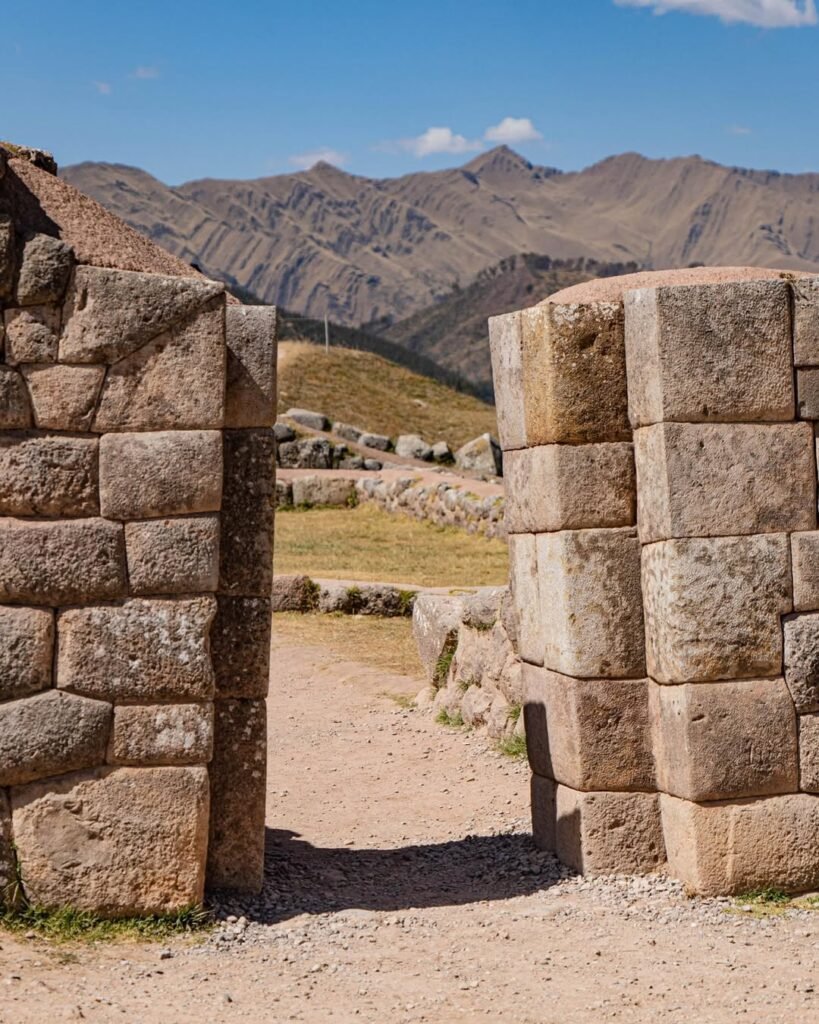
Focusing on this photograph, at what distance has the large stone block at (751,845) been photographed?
22.3ft

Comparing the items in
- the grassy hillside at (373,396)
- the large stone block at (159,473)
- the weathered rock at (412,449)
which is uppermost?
the grassy hillside at (373,396)

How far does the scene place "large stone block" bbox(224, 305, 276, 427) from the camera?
6.49m

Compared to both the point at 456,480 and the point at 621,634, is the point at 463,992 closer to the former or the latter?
the point at 621,634

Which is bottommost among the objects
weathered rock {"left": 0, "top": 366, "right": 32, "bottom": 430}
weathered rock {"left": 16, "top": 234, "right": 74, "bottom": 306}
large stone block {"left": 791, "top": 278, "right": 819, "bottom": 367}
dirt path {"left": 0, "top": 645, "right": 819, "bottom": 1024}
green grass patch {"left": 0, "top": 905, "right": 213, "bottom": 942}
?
dirt path {"left": 0, "top": 645, "right": 819, "bottom": 1024}

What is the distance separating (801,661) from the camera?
22.4 feet

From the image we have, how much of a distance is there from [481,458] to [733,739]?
28944 millimetres

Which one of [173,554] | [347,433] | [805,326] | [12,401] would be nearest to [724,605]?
[805,326]

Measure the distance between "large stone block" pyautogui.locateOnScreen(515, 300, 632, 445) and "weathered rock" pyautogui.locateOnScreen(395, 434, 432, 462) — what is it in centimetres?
3053

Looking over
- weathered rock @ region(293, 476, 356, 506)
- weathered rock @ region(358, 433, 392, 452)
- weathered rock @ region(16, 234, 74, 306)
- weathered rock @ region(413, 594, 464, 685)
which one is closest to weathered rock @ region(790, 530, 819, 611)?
weathered rock @ region(16, 234, 74, 306)

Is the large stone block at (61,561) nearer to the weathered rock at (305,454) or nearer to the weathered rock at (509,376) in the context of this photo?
the weathered rock at (509,376)

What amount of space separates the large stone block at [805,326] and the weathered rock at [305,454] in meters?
27.2

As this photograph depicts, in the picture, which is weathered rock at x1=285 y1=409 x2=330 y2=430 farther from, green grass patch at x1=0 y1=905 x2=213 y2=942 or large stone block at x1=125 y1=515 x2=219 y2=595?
green grass patch at x1=0 y1=905 x2=213 y2=942

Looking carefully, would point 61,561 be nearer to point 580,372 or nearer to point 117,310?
point 117,310

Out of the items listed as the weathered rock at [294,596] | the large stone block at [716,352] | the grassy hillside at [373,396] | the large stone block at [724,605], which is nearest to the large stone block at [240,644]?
the large stone block at [724,605]
